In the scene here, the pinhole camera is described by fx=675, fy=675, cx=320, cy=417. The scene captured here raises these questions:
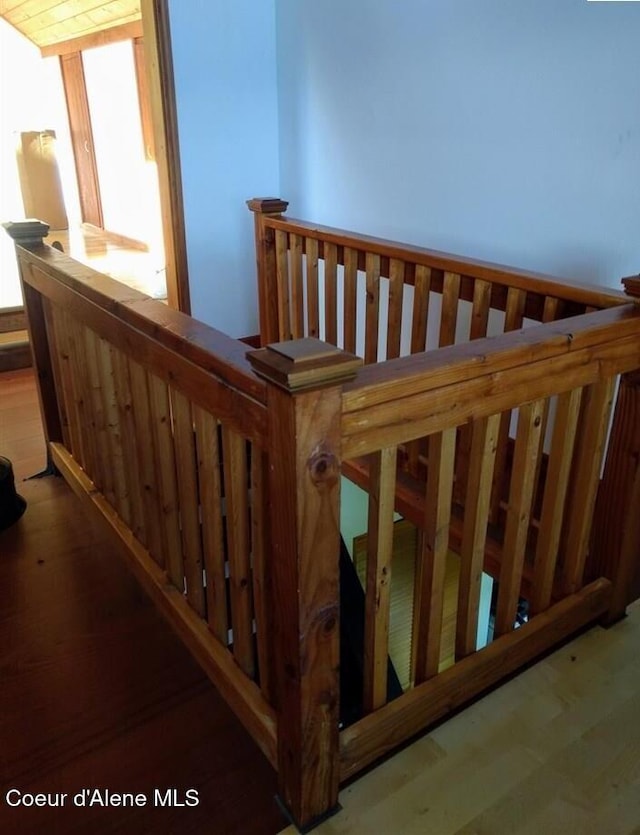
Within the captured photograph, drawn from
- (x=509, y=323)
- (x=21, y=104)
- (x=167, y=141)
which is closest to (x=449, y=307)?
(x=509, y=323)

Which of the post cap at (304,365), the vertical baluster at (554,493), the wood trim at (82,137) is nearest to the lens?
the post cap at (304,365)

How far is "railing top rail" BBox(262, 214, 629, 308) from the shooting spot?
1592 mm

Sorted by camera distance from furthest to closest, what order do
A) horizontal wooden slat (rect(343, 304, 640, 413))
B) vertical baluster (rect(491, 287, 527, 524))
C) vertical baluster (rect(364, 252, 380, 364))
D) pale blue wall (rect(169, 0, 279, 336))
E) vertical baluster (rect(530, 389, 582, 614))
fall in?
pale blue wall (rect(169, 0, 279, 336)) < vertical baluster (rect(364, 252, 380, 364)) < vertical baluster (rect(491, 287, 527, 524)) < vertical baluster (rect(530, 389, 582, 614)) < horizontal wooden slat (rect(343, 304, 640, 413))

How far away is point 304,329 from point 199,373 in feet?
5.87

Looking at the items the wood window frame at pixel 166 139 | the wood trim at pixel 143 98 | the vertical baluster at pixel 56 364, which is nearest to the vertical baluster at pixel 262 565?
the vertical baluster at pixel 56 364

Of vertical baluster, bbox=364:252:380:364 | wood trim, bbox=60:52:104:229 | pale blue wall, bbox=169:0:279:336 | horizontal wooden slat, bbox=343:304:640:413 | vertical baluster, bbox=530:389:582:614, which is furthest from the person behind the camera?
wood trim, bbox=60:52:104:229

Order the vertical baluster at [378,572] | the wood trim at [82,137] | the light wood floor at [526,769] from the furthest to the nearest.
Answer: the wood trim at [82,137] → the light wood floor at [526,769] → the vertical baluster at [378,572]

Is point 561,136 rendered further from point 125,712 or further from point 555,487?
point 125,712

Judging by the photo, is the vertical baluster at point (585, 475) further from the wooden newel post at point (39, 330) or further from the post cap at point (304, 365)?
the wooden newel post at point (39, 330)

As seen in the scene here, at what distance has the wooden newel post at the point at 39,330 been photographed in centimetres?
212

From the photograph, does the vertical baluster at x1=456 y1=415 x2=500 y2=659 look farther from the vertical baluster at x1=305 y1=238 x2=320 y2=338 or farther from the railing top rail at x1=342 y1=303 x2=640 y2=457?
the vertical baluster at x1=305 y1=238 x2=320 y2=338

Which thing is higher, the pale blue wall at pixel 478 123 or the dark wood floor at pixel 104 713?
the pale blue wall at pixel 478 123

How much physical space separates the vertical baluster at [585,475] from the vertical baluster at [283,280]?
162 cm

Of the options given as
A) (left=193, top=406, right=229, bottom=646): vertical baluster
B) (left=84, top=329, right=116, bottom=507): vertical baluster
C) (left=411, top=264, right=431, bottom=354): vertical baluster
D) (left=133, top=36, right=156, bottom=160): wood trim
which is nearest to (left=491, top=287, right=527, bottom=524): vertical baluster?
(left=411, top=264, right=431, bottom=354): vertical baluster
